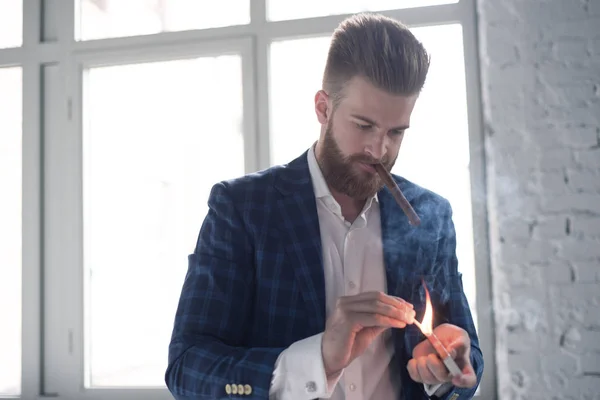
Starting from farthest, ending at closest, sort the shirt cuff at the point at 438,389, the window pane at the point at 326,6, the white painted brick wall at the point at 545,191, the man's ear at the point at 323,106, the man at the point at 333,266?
the window pane at the point at 326,6
the white painted brick wall at the point at 545,191
the man's ear at the point at 323,106
the shirt cuff at the point at 438,389
the man at the point at 333,266

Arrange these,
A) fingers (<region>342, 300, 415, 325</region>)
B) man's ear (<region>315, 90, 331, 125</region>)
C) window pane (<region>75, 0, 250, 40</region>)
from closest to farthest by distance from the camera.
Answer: fingers (<region>342, 300, 415, 325</region>)
man's ear (<region>315, 90, 331, 125</region>)
window pane (<region>75, 0, 250, 40</region>)

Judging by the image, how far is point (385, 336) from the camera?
1174 mm

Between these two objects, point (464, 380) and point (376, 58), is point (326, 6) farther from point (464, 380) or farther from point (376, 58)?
point (464, 380)

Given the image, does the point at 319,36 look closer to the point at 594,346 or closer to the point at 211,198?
the point at 211,198

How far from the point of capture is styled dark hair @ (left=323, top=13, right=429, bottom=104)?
1.16 metres

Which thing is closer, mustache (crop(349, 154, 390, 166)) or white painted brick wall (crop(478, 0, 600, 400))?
mustache (crop(349, 154, 390, 166))

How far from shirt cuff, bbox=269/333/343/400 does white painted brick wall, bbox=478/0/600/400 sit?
1.01 m

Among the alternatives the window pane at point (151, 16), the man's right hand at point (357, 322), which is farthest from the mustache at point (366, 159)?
the window pane at point (151, 16)

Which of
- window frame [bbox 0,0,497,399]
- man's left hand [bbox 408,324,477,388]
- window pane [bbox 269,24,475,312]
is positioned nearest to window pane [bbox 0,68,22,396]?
window frame [bbox 0,0,497,399]

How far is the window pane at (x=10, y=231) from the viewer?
2439 mm

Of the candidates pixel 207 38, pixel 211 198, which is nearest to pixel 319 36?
pixel 207 38

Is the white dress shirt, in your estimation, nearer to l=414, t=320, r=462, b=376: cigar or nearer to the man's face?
the man's face

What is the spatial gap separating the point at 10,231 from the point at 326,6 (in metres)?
1.60

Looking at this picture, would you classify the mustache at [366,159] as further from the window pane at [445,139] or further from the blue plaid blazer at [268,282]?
the window pane at [445,139]
